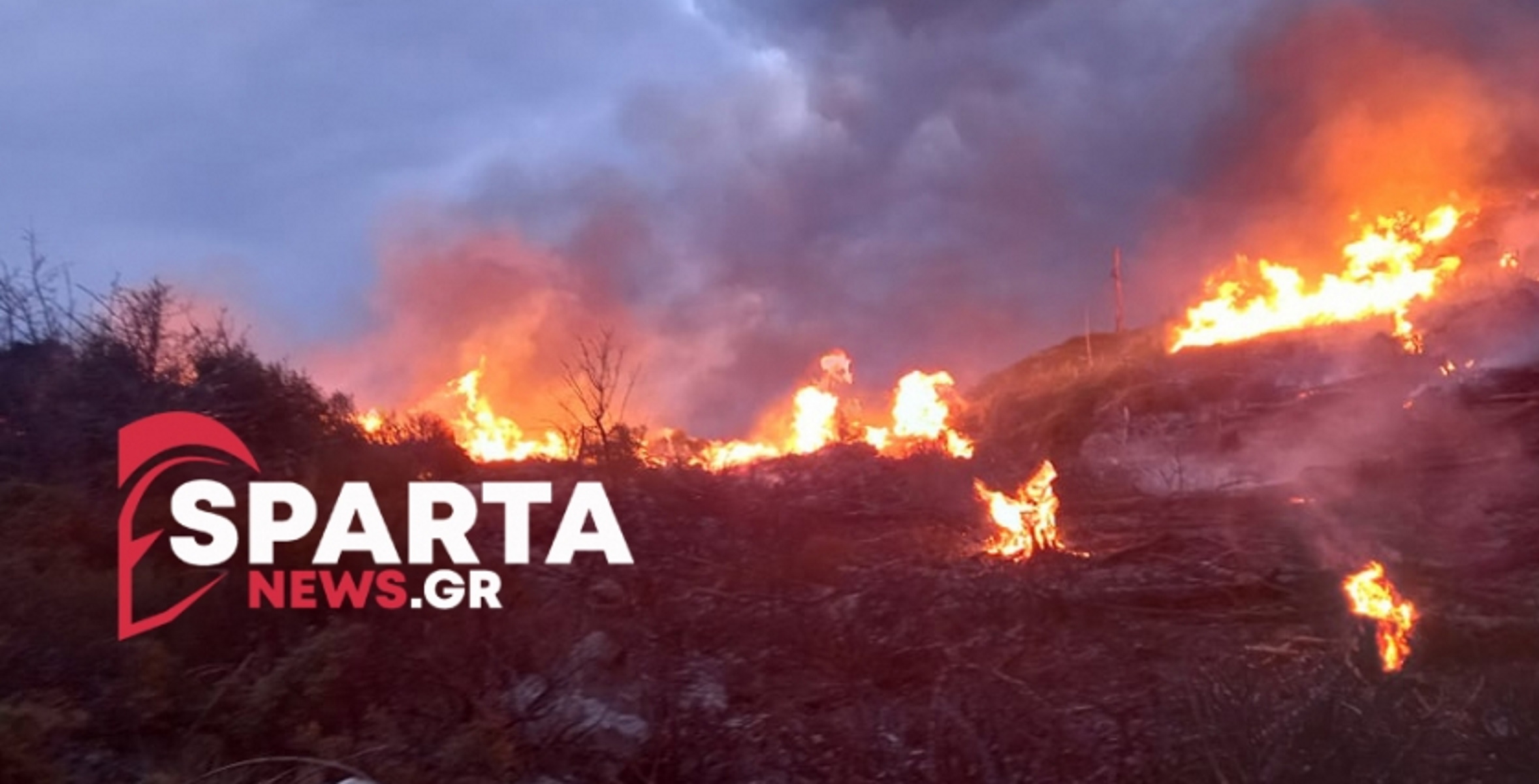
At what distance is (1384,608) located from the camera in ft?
26.8

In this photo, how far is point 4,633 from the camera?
6398 millimetres

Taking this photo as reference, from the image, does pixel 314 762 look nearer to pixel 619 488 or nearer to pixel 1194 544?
pixel 619 488

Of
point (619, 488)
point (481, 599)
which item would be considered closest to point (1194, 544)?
point (619, 488)

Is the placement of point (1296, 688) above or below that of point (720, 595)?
below

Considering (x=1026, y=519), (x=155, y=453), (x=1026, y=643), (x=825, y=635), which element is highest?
(x=155, y=453)

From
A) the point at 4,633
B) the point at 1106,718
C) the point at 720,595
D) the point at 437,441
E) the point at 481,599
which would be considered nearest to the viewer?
the point at 4,633

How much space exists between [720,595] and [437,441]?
294cm

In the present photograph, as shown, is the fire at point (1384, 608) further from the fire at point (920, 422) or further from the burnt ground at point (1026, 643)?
the fire at point (920, 422)

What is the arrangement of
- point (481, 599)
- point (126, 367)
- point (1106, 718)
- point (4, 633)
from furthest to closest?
1. point (126, 367)
2. point (481, 599)
3. point (1106, 718)
4. point (4, 633)

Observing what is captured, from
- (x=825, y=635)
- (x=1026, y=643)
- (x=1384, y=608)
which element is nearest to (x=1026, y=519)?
(x=1026, y=643)

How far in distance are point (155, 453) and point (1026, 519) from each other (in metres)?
6.38

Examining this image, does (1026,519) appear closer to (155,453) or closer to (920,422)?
(920,422)

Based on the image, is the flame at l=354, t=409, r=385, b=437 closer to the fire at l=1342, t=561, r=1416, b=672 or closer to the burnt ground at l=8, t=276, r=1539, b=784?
the burnt ground at l=8, t=276, r=1539, b=784

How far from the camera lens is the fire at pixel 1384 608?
7.16m
